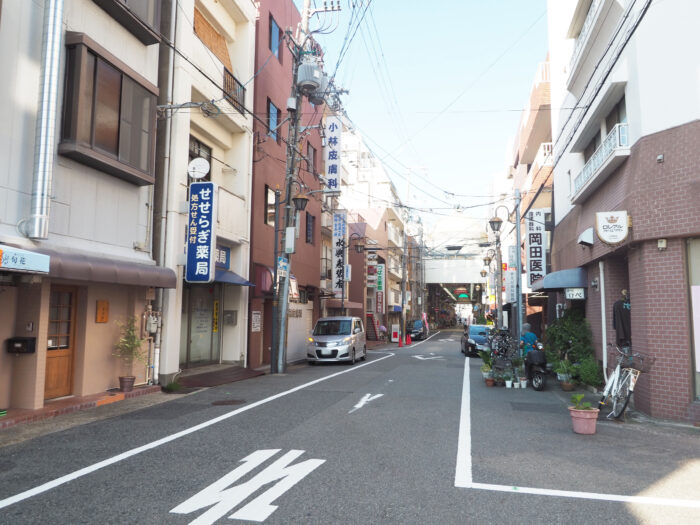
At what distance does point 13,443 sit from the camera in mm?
7020

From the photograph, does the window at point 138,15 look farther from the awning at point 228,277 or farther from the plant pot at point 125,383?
the plant pot at point 125,383

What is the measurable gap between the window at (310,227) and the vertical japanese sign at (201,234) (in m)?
12.0

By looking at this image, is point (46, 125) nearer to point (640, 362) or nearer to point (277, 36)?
point (640, 362)

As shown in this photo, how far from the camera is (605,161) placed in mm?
11305

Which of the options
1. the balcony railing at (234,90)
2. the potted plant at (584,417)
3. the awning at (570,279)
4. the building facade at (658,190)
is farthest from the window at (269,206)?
the potted plant at (584,417)

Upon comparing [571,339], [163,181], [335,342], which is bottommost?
[335,342]

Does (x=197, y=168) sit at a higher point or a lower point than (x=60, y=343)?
higher

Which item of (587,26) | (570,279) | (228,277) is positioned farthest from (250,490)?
(587,26)

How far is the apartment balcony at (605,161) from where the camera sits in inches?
420

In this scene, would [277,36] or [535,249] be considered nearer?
[277,36]

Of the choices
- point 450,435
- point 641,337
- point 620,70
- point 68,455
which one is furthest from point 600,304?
point 68,455

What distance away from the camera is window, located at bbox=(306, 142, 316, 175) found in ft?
82.9

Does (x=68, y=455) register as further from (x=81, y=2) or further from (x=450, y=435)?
(x=81, y=2)

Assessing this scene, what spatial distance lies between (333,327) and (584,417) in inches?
553
